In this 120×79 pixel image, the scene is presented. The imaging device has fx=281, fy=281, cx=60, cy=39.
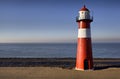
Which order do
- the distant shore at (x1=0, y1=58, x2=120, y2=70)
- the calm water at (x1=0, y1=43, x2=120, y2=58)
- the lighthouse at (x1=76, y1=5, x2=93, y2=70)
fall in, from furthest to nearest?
the calm water at (x1=0, y1=43, x2=120, y2=58) → the distant shore at (x1=0, y1=58, x2=120, y2=70) → the lighthouse at (x1=76, y1=5, x2=93, y2=70)

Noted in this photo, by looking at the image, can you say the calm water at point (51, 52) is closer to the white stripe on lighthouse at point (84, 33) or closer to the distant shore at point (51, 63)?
the distant shore at point (51, 63)

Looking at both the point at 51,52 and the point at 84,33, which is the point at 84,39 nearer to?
the point at 84,33

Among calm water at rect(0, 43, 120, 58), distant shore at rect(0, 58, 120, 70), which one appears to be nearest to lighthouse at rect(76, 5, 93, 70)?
distant shore at rect(0, 58, 120, 70)

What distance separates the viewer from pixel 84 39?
18656 mm

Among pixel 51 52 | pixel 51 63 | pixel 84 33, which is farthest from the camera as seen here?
pixel 51 52

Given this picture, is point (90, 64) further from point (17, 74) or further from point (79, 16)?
point (17, 74)

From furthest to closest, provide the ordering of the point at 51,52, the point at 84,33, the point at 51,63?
the point at 51,52
the point at 51,63
the point at 84,33

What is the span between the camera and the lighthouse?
18.5 m

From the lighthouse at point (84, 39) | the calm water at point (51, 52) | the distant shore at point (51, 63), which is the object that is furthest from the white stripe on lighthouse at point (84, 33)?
the calm water at point (51, 52)

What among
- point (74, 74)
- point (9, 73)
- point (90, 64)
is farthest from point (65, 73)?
point (9, 73)

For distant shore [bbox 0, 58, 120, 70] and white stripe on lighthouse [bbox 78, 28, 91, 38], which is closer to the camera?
white stripe on lighthouse [bbox 78, 28, 91, 38]

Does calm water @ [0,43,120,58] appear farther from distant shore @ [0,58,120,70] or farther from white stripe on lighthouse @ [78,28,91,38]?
white stripe on lighthouse @ [78,28,91,38]

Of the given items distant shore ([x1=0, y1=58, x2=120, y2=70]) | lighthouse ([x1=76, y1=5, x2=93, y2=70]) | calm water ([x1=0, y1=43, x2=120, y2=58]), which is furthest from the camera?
calm water ([x1=0, y1=43, x2=120, y2=58])

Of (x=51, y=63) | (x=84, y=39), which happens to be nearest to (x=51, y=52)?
(x=51, y=63)
